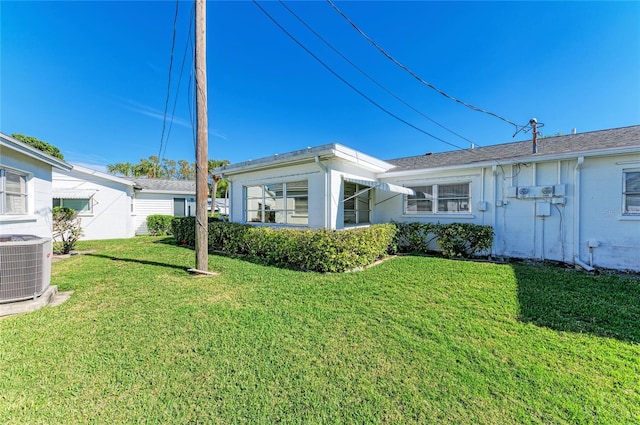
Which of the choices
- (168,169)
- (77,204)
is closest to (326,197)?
(77,204)

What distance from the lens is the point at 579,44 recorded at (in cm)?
922

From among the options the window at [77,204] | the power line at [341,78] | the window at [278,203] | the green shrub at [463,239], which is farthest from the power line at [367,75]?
the window at [77,204]

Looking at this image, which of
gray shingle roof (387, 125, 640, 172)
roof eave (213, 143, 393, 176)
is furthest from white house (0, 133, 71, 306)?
gray shingle roof (387, 125, 640, 172)

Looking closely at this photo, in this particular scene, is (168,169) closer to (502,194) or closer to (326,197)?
(326,197)

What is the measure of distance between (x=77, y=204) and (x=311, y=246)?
15.3 meters

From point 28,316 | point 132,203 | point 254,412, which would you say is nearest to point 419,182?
point 254,412

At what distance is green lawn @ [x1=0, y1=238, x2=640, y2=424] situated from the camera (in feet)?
7.17

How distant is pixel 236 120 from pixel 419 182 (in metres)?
13.4

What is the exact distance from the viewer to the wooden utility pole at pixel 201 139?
6.14 m

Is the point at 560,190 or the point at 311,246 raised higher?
the point at 560,190

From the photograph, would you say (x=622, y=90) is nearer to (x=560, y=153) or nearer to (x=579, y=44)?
(x=579, y=44)

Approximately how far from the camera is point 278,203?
10.0 meters

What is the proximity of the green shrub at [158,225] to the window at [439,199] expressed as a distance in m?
16.1

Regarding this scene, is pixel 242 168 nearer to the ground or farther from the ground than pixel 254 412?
farther from the ground
